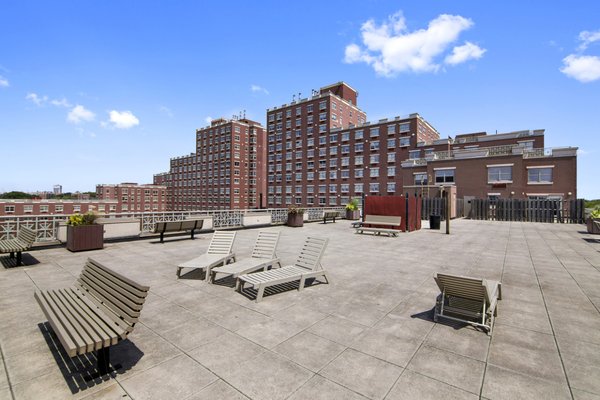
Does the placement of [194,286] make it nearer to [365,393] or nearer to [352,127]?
[365,393]

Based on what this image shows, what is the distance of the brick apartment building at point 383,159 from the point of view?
38188 millimetres

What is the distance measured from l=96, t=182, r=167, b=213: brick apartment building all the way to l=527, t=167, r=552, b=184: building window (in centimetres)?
11653

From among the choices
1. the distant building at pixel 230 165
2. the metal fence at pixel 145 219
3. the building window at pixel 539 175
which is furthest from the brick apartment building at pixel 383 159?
the metal fence at pixel 145 219

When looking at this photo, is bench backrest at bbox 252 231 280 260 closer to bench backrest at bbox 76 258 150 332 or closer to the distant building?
bench backrest at bbox 76 258 150 332

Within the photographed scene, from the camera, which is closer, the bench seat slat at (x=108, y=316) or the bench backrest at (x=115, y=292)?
the bench seat slat at (x=108, y=316)

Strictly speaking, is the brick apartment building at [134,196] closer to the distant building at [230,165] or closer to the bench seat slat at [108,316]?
the distant building at [230,165]

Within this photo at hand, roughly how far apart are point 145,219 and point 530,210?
110ft

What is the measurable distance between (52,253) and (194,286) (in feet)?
23.9

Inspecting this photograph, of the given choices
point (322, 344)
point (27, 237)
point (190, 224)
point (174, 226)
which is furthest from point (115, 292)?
point (190, 224)

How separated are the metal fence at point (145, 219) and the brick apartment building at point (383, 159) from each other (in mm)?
21471

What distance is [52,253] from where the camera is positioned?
1043 centimetres

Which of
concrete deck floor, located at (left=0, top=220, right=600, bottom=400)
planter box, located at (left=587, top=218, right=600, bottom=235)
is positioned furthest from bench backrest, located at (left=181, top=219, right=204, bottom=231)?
planter box, located at (left=587, top=218, right=600, bottom=235)

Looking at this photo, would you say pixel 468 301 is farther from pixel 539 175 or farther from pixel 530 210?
pixel 539 175

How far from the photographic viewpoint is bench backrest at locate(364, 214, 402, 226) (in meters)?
17.5
